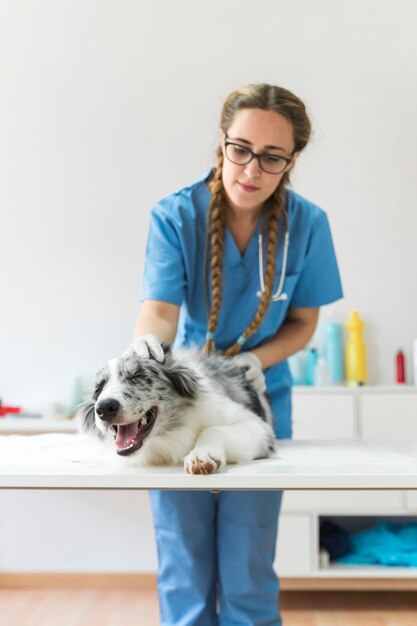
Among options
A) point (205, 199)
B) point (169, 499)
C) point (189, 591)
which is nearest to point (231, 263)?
point (205, 199)

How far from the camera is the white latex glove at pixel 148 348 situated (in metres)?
1.48

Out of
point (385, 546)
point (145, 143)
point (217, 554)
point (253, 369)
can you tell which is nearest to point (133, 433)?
point (253, 369)

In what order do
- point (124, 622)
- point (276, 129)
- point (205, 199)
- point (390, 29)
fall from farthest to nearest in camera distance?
1. point (390, 29)
2. point (124, 622)
3. point (205, 199)
4. point (276, 129)

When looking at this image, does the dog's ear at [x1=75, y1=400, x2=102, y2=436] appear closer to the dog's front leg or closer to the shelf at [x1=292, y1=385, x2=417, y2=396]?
the dog's front leg

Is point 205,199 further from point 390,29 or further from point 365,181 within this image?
point 390,29

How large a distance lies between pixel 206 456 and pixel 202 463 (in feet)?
0.11

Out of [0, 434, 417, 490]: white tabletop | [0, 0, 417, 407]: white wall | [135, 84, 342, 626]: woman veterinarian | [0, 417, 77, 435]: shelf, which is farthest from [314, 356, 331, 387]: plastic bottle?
[0, 434, 417, 490]: white tabletop

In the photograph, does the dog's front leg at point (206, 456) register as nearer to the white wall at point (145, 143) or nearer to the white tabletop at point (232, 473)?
the white tabletop at point (232, 473)

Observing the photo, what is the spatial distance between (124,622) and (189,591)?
125cm

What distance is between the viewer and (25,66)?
3455 millimetres

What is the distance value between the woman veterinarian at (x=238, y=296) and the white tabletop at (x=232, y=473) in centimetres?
37

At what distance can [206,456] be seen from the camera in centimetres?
126

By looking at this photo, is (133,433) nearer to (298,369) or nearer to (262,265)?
(262,265)

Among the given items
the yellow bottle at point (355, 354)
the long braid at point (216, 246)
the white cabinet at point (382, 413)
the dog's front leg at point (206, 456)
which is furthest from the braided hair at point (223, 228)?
the yellow bottle at point (355, 354)
